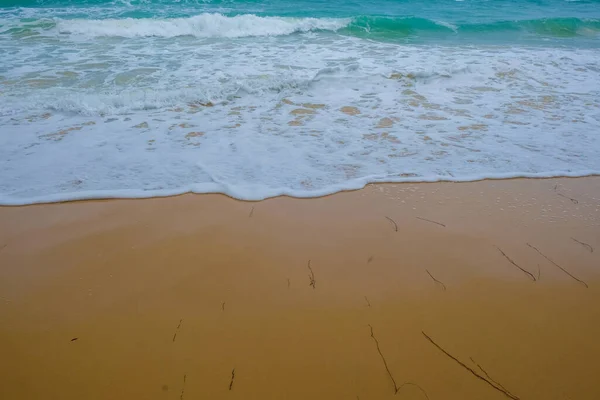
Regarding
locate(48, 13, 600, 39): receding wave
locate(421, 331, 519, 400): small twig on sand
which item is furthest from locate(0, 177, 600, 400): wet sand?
locate(48, 13, 600, 39): receding wave

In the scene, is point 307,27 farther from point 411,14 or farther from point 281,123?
point 281,123

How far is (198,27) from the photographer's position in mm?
11172

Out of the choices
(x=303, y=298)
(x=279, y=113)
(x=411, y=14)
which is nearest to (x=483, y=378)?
(x=303, y=298)

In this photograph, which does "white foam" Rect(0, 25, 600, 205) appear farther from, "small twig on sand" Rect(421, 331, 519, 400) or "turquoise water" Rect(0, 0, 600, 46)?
"turquoise water" Rect(0, 0, 600, 46)

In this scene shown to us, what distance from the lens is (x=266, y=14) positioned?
537 inches

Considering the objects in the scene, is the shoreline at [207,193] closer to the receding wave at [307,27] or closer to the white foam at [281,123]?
the white foam at [281,123]

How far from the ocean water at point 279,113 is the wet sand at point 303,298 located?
1.49 feet

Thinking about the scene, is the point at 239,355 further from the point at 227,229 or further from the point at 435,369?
the point at 227,229

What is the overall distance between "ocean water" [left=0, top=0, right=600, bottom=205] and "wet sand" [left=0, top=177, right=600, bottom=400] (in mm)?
455

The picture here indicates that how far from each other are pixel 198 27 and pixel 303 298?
1120 cm

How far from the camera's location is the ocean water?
3.19 m

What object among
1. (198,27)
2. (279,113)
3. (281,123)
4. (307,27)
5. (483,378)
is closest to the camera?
(483,378)

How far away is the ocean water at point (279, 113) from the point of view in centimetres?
319

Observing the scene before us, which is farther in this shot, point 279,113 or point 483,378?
point 279,113
